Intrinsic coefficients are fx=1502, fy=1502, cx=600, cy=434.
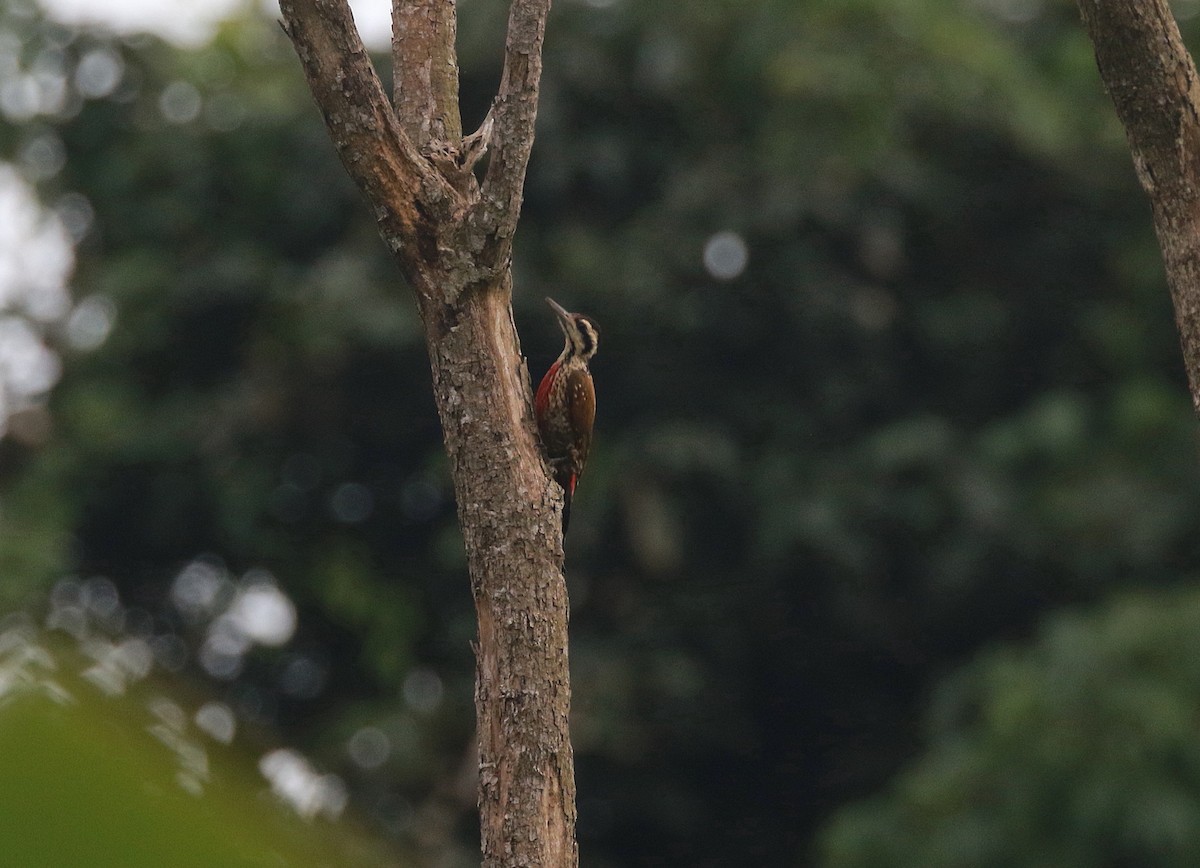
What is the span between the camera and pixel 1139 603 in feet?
27.6

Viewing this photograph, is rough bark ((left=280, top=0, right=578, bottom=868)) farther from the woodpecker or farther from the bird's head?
the bird's head

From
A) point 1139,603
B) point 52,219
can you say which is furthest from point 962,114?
point 52,219

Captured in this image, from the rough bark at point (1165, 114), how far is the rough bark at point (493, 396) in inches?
52.4

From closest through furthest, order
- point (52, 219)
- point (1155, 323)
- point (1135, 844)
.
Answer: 1. point (1135, 844)
2. point (1155, 323)
3. point (52, 219)

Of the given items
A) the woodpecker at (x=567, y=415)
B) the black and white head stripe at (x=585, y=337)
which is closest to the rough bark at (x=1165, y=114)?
the woodpecker at (x=567, y=415)

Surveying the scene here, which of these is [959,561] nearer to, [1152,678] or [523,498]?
[1152,678]

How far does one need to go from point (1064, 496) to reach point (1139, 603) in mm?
1450

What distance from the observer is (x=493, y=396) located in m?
3.62

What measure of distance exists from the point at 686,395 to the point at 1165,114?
7120 millimetres

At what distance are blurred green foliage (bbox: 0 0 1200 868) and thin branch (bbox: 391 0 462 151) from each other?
5.41 m

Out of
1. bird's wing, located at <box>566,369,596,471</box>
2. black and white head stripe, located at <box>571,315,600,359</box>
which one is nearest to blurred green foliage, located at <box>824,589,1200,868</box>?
black and white head stripe, located at <box>571,315,600,359</box>

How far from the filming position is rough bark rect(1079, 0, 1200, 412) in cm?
346

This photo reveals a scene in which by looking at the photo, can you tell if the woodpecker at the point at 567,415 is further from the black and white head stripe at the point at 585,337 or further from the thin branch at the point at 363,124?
the thin branch at the point at 363,124

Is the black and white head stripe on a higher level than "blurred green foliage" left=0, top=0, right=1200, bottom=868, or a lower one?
lower
